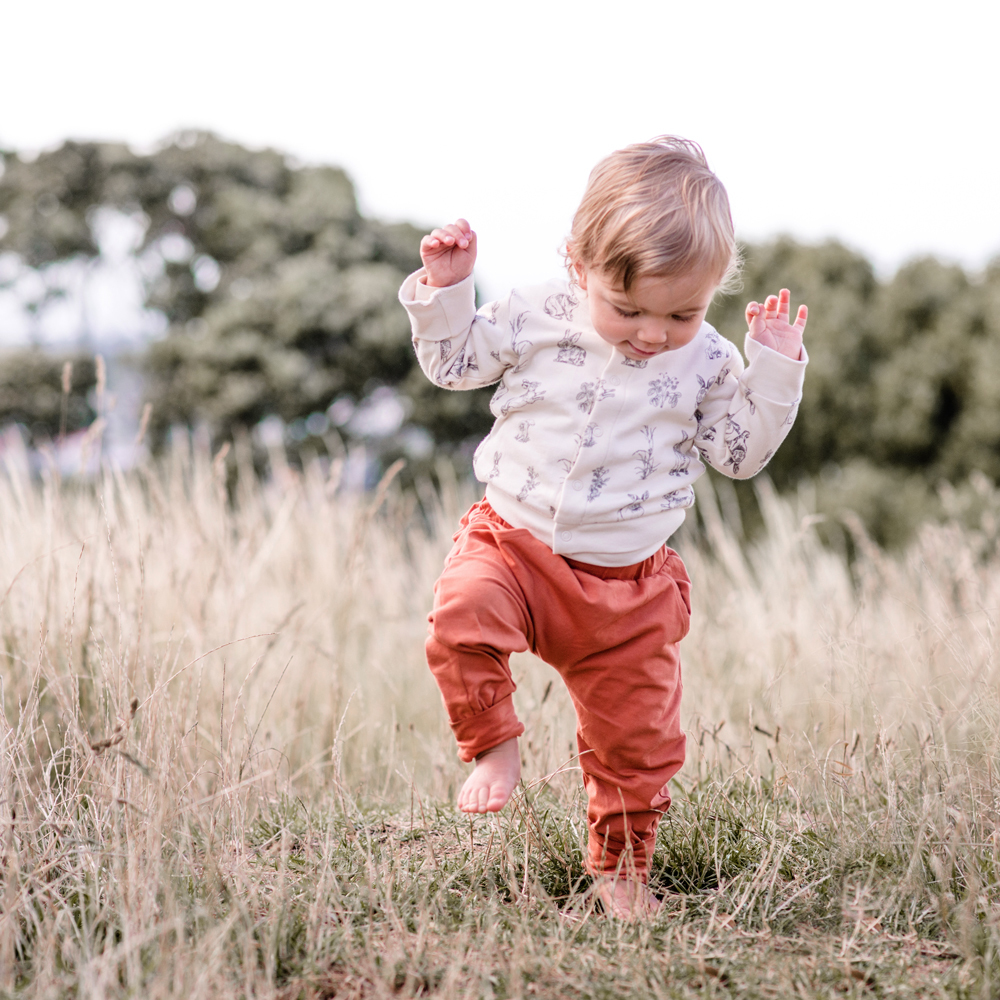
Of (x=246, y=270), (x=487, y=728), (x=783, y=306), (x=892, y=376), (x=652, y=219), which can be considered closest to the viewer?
(x=652, y=219)

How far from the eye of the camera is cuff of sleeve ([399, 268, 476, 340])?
1967 millimetres

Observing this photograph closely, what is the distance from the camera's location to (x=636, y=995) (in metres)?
1.59

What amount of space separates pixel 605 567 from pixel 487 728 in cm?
42

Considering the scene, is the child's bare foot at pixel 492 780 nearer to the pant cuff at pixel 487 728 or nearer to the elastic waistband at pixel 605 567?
the pant cuff at pixel 487 728

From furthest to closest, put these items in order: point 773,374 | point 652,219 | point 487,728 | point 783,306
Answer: point 783,306, point 773,374, point 487,728, point 652,219

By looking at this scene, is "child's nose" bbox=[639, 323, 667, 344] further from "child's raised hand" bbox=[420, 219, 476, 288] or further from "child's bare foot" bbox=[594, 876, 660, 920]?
"child's bare foot" bbox=[594, 876, 660, 920]

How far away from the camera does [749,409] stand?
6.85 ft

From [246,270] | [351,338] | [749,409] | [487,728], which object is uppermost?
[246,270]

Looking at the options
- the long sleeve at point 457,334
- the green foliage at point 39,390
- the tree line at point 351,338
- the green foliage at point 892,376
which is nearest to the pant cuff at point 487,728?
the long sleeve at point 457,334

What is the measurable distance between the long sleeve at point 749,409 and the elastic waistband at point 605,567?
0.81 ft

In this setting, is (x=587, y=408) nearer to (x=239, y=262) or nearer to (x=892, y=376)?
(x=892, y=376)

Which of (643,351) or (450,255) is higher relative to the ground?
(450,255)

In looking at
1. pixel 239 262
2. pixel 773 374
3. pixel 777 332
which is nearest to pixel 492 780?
pixel 773 374

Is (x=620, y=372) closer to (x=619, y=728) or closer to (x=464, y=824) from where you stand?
(x=619, y=728)
